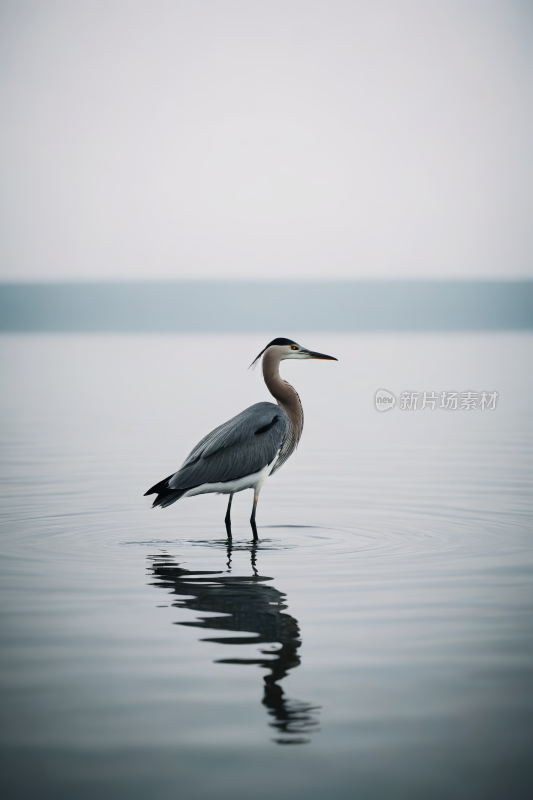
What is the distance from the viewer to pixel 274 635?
6.09 meters

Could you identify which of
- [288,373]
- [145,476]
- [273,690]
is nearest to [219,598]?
[273,690]

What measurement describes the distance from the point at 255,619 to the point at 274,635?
38cm

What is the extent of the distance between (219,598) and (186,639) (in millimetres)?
1033

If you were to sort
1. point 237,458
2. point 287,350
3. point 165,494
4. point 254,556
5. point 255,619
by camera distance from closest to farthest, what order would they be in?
1. point 255,619
2. point 254,556
3. point 165,494
4. point 237,458
5. point 287,350

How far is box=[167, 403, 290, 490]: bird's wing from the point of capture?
9.21 metres

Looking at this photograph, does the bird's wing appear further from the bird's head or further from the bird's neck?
the bird's head

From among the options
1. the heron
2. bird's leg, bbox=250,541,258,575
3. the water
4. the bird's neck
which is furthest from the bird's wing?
bird's leg, bbox=250,541,258,575

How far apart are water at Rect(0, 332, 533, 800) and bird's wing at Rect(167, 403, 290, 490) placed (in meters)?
0.54

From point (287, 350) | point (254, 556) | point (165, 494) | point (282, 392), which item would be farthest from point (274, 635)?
point (287, 350)

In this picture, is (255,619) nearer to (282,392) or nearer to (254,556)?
(254,556)

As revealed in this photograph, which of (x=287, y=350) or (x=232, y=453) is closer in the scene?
(x=232, y=453)

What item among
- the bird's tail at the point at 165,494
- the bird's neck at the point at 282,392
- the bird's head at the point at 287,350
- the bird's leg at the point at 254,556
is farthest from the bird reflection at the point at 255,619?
the bird's head at the point at 287,350

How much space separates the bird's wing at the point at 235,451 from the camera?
921cm

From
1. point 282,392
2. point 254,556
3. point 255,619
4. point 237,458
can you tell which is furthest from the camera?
point 282,392
